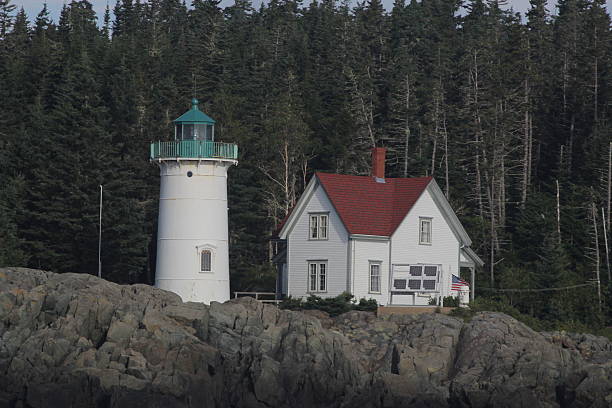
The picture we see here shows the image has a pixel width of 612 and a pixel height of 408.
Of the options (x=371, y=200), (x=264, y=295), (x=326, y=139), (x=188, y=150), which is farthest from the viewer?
(x=326, y=139)

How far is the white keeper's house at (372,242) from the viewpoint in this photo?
41906 millimetres

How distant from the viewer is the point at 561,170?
2238 inches

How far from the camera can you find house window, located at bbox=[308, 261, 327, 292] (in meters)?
42.2

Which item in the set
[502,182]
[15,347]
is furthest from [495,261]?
[15,347]

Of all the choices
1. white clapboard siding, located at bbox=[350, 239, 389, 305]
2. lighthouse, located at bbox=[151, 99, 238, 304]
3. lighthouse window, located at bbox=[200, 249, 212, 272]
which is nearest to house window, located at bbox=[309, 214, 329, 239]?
white clapboard siding, located at bbox=[350, 239, 389, 305]

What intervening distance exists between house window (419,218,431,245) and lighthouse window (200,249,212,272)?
7.54 meters

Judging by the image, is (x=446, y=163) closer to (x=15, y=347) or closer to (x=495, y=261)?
(x=495, y=261)

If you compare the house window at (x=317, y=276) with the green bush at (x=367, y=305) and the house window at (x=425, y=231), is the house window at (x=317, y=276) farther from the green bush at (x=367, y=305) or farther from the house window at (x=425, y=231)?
the house window at (x=425, y=231)

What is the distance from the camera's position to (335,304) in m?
40.5

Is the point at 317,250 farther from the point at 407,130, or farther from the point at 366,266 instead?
the point at 407,130

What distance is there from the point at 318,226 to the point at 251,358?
39.4ft

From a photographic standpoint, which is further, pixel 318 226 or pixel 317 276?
pixel 318 226

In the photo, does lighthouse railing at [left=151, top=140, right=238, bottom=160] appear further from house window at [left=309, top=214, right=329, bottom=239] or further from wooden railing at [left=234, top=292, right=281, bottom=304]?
wooden railing at [left=234, top=292, right=281, bottom=304]

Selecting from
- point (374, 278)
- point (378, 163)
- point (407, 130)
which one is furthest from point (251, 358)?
point (407, 130)
